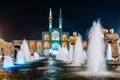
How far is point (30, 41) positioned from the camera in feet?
452

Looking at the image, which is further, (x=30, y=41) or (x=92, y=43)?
(x=30, y=41)

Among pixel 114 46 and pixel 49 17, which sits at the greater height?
pixel 49 17

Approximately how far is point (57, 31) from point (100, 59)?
4602 inches

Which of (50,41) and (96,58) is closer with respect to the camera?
(96,58)

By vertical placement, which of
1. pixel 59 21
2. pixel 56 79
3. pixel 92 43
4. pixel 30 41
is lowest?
pixel 56 79

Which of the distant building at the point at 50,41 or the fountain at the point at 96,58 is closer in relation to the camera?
the fountain at the point at 96,58

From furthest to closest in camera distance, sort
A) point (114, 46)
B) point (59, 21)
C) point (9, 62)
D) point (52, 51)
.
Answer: point (59, 21) → point (52, 51) → point (114, 46) → point (9, 62)

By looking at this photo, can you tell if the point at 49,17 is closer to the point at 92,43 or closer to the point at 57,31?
the point at 57,31

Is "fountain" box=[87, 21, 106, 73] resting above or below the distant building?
below

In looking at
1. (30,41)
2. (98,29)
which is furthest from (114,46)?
(30,41)

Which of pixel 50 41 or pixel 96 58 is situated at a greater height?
pixel 50 41

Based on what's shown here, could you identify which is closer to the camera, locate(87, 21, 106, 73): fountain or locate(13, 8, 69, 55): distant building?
A: locate(87, 21, 106, 73): fountain

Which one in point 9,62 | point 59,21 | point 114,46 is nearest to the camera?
point 9,62

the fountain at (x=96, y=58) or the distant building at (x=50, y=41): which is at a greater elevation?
the distant building at (x=50, y=41)
